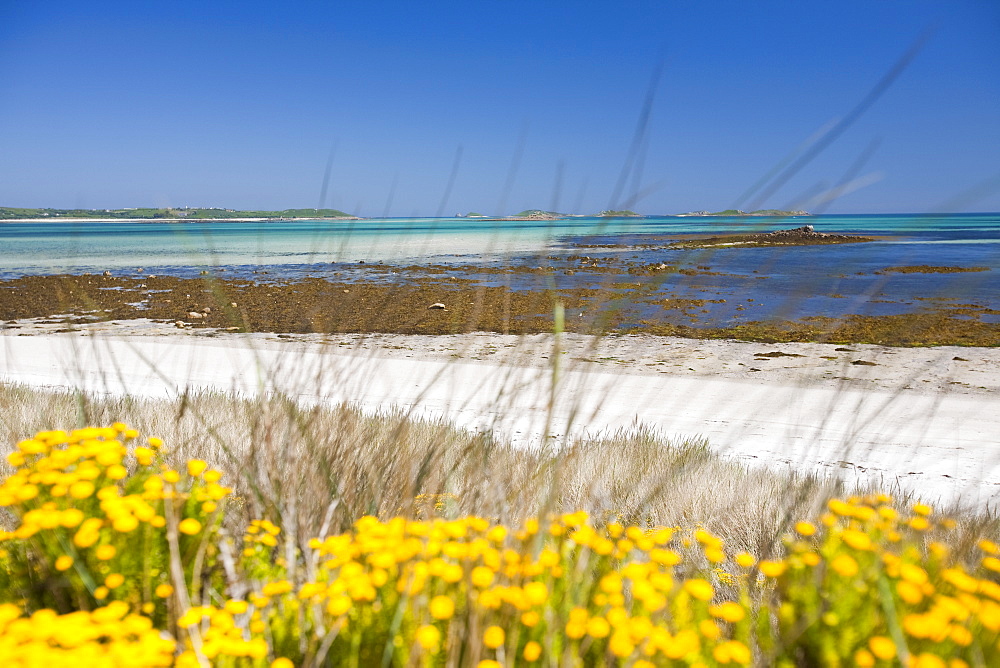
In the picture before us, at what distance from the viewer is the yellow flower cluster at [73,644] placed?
1.03m

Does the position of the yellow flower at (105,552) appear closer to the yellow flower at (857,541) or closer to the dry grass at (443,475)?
the dry grass at (443,475)

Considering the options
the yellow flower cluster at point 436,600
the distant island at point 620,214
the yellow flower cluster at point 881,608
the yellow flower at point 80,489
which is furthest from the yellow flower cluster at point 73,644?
the distant island at point 620,214

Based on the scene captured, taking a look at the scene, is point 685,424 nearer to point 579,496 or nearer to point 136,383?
point 579,496

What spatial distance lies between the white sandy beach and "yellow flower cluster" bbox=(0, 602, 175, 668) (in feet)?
3.59

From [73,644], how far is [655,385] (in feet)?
19.9

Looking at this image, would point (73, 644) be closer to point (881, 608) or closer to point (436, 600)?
point (436, 600)

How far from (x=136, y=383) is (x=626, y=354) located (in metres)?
6.34

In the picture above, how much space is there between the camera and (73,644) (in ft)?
3.66

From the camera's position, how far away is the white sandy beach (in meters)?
3.53

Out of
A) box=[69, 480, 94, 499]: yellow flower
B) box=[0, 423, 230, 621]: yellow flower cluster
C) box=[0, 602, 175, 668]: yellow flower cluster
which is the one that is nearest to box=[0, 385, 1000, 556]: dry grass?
box=[0, 423, 230, 621]: yellow flower cluster

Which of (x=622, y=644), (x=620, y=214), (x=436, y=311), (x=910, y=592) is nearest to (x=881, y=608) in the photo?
(x=910, y=592)

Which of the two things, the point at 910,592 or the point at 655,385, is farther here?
the point at 655,385

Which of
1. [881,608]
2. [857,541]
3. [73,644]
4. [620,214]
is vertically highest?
[620,214]

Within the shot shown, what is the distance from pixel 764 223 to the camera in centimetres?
217
